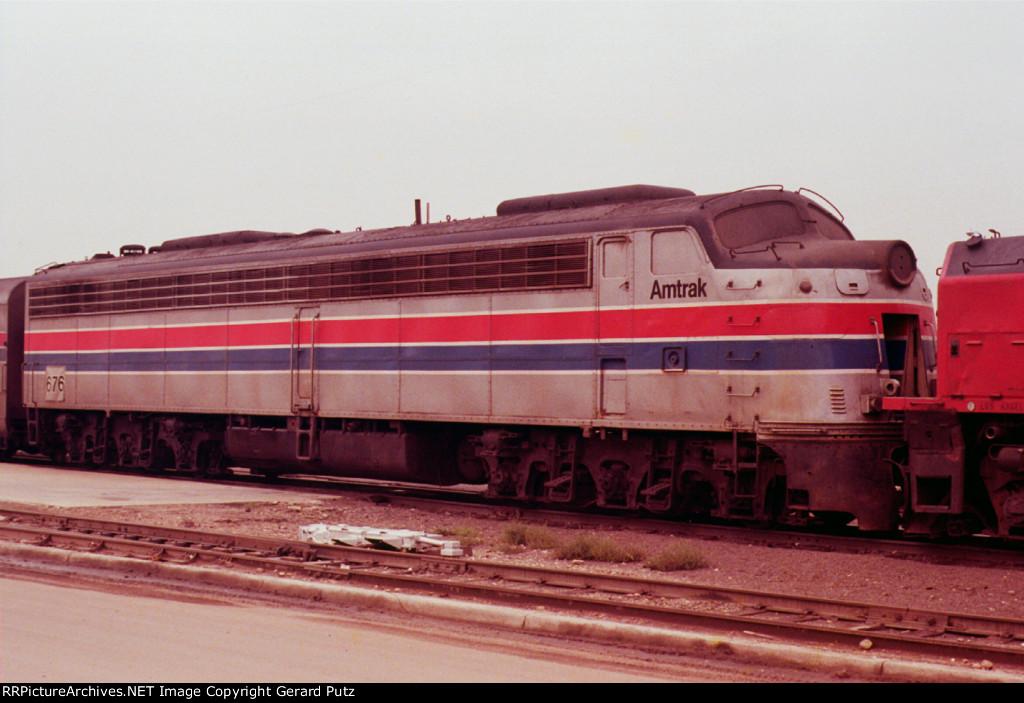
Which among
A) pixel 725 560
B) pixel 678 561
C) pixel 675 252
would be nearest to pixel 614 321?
pixel 675 252

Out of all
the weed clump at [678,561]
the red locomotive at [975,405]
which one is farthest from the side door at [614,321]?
the red locomotive at [975,405]

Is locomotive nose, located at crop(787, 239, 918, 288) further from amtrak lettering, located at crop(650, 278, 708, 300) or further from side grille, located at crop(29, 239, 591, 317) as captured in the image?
side grille, located at crop(29, 239, 591, 317)

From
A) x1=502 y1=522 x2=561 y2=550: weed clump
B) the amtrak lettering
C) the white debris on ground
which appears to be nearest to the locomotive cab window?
the amtrak lettering

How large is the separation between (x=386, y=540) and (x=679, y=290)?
5122 millimetres

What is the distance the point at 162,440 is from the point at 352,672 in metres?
17.9

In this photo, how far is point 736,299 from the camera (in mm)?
15133

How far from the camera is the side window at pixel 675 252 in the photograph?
15.6 m

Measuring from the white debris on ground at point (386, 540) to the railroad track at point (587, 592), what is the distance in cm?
40

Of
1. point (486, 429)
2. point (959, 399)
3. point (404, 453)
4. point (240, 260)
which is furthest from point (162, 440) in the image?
point (959, 399)

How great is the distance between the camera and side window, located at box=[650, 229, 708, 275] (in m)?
15.6

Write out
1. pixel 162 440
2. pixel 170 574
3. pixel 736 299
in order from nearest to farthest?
pixel 170 574 < pixel 736 299 < pixel 162 440

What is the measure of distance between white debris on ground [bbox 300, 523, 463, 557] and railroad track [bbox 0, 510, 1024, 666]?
395 mm

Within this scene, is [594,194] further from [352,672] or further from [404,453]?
[352,672]
